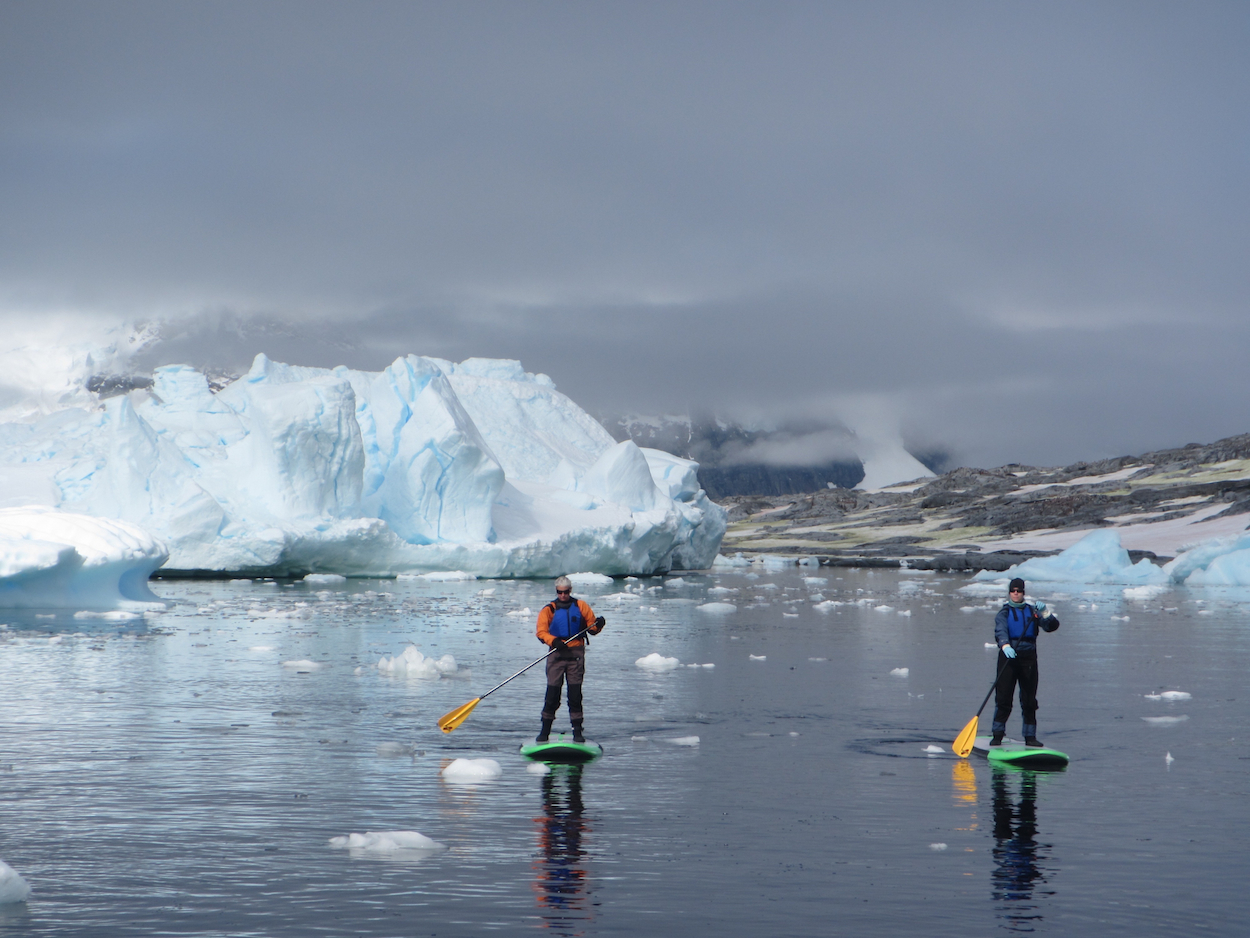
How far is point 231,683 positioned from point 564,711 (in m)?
4.25

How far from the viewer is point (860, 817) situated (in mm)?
8320

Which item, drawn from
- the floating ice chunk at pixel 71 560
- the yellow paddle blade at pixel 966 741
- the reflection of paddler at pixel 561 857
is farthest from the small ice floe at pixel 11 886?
the floating ice chunk at pixel 71 560

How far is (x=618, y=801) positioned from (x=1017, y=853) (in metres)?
2.79

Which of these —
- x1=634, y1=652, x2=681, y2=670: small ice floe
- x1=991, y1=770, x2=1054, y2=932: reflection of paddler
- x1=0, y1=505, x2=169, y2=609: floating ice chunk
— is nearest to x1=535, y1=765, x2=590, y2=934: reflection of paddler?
x1=991, y1=770, x2=1054, y2=932: reflection of paddler

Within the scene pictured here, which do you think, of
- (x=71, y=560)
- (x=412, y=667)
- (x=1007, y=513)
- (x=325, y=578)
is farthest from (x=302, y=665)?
(x=1007, y=513)

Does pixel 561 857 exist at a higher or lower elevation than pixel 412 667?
lower

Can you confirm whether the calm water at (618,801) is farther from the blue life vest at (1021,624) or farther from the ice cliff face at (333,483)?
the ice cliff face at (333,483)

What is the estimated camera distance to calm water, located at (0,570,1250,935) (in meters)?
6.22

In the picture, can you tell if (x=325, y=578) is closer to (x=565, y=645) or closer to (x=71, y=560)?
(x=71, y=560)

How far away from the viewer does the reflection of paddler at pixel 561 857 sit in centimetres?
614

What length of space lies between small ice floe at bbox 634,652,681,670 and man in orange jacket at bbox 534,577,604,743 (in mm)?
6560

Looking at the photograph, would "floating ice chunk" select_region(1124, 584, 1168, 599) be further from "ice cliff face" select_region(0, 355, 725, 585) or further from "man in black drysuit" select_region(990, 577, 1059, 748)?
"man in black drysuit" select_region(990, 577, 1059, 748)

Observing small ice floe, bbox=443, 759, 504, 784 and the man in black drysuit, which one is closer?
small ice floe, bbox=443, 759, 504, 784

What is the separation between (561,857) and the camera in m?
7.17
